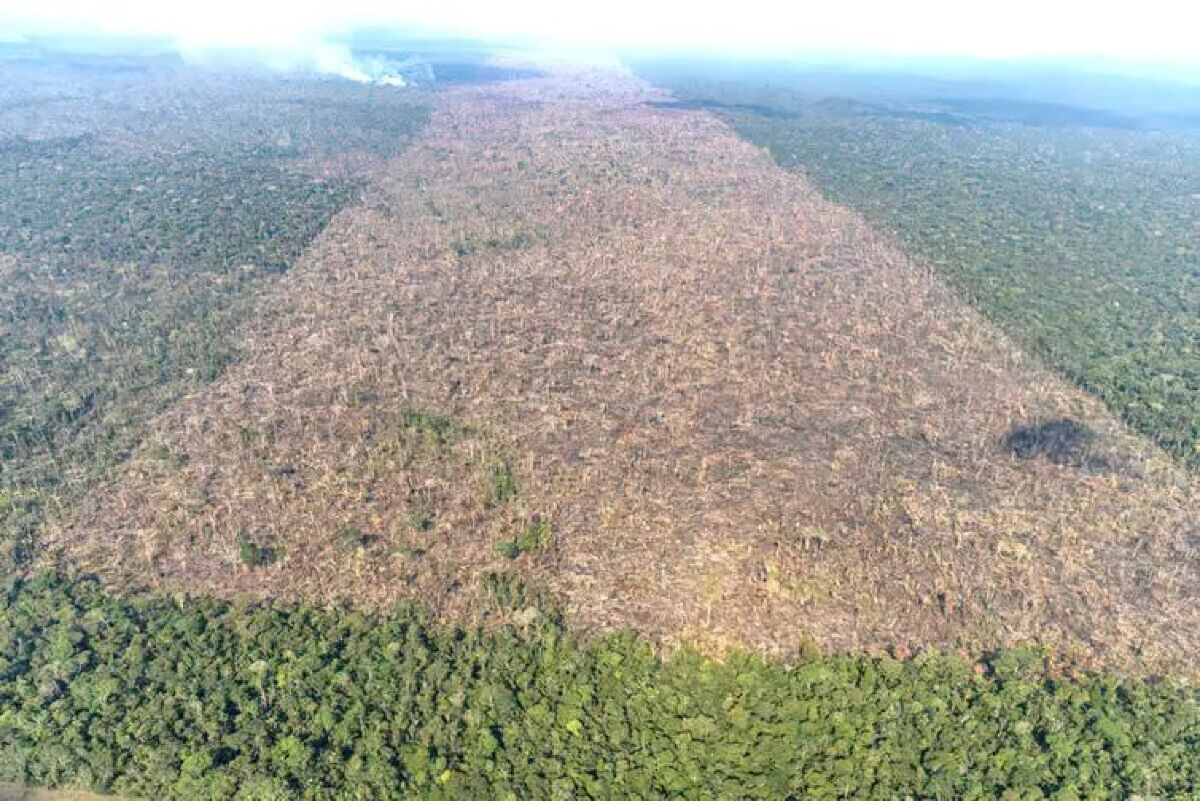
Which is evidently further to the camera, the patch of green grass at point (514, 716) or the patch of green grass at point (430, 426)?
→ the patch of green grass at point (430, 426)

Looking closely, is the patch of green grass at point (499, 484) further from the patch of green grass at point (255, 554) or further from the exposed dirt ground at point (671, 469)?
the patch of green grass at point (255, 554)

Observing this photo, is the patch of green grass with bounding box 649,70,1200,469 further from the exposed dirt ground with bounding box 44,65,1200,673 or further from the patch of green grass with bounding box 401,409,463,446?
the patch of green grass with bounding box 401,409,463,446

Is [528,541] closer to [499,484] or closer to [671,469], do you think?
[499,484]

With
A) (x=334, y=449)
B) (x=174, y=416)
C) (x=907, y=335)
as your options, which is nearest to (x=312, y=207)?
(x=174, y=416)

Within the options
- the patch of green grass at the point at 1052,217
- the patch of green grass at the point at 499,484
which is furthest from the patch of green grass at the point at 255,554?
the patch of green grass at the point at 1052,217

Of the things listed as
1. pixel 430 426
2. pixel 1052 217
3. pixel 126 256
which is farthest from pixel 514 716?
pixel 1052 217

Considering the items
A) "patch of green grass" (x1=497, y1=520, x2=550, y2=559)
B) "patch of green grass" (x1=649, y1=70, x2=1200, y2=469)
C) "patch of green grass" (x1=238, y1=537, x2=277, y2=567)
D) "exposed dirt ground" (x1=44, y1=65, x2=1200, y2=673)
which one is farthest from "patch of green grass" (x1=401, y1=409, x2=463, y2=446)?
"patch of green grass" (x1=649, y1=70, x2=1200, y2=469)

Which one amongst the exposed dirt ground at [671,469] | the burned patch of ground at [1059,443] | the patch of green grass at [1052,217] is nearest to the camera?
the exposed dirt ground at [671,469]
